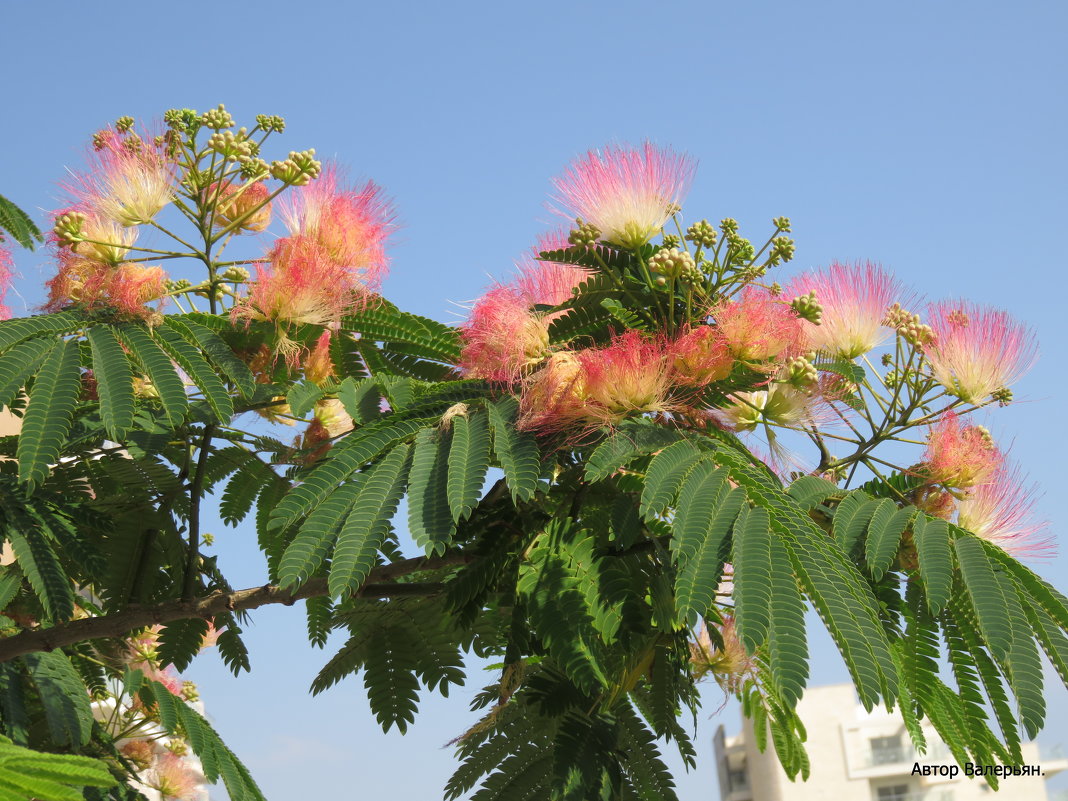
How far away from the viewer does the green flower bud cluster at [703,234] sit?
3164 mm

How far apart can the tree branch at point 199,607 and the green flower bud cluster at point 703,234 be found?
3.82 ft

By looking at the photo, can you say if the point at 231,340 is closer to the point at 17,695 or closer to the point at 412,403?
the point at 412,403

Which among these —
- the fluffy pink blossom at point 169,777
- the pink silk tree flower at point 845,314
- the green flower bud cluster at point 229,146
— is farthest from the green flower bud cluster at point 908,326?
the fluffy pink blossom at point 169,777

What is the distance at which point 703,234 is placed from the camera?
3.16m

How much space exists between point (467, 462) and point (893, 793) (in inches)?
1475

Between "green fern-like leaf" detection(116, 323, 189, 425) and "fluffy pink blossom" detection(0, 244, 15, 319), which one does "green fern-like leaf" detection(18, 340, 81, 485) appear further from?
"fluffy pink blossom" detection(0, 244, 15, 319)

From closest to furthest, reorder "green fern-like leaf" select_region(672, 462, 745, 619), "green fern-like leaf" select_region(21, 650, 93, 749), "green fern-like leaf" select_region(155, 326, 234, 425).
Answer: "green fern-like leaf" select_region(672, 462, 745, 619) < "green fern-like leaf" select_region(155, 326, 234, 425) < "green fern-like leaf" select_region(21, 650, 93, 749)

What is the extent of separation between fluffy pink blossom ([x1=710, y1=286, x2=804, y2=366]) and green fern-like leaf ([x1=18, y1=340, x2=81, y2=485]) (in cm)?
174

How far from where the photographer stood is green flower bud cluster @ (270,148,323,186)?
11.7 feet

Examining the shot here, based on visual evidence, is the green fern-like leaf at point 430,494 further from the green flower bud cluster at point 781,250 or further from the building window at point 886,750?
the building window at point 886,750

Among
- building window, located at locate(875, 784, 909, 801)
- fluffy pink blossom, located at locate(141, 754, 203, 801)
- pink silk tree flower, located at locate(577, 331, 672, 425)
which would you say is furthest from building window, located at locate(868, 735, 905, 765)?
pink silk tree flower, located at locate(577, 331, 672, 425)

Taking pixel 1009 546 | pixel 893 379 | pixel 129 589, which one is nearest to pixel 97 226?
pixel 129 589

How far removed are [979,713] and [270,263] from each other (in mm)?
2475

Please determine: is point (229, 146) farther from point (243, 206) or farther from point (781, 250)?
point (781, 250)
